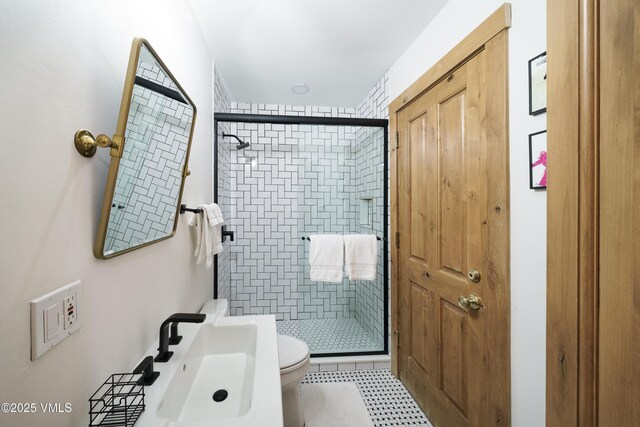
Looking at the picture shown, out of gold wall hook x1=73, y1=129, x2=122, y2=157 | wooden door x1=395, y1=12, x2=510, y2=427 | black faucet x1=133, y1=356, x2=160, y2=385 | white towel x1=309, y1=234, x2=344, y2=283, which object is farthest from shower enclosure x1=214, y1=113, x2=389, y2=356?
gold wall hook x1=73, y1=129, x2=122, y2=157

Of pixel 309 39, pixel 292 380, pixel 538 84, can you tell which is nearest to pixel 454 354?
pixel 292 380

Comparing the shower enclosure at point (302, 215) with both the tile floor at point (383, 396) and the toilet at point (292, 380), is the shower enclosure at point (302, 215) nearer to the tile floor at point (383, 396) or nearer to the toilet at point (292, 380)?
the tile floor at point (383, 396)

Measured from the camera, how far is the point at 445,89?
162 centimetres

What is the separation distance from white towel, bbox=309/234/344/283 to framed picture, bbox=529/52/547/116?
5.09 ft

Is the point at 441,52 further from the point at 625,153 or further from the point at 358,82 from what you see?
the point at 625,153

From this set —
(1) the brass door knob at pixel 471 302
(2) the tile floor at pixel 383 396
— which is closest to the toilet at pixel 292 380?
(2) the tile floor at pixel 383 396

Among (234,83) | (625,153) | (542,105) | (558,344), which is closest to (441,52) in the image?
(542,105)

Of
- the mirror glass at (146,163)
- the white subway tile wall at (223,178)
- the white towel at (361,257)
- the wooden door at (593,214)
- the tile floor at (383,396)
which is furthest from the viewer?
the white subway tile wall at (223,178)

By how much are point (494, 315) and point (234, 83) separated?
8.76 feet

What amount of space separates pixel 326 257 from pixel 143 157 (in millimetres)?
1607

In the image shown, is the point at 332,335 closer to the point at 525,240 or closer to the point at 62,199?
the point at 525,240

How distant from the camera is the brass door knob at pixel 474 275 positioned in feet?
4.50

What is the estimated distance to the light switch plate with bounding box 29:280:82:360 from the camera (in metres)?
0.58

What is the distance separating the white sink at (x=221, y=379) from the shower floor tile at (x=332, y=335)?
1.21 metres
